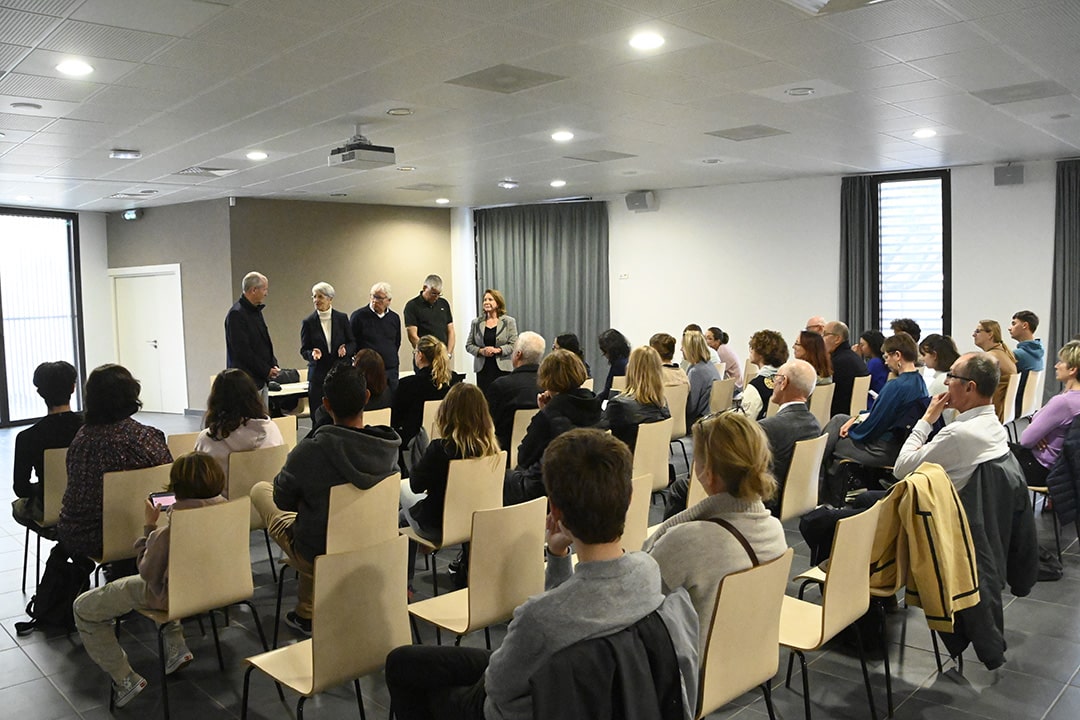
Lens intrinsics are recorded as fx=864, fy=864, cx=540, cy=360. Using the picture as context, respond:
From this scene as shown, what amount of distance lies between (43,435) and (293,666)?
95.1 inches

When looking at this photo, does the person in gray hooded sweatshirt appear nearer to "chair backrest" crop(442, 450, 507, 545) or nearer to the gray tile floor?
"chair backrest" crop(442, 450, 507, 545)

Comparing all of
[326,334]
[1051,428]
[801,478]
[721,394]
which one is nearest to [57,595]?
[801,478]

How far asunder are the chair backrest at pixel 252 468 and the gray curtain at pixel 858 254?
808 cm

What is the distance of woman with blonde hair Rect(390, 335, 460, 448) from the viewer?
18.9ft

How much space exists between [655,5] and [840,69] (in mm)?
Answer: 1759

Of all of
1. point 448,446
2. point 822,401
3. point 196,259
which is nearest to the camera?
point 448,446

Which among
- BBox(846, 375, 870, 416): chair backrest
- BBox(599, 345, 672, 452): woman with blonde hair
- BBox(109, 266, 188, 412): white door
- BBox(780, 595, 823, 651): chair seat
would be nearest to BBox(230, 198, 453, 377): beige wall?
BBox(109, 266, 188, 412): white door

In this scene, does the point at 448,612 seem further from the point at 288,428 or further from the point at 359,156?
the point at 359,156

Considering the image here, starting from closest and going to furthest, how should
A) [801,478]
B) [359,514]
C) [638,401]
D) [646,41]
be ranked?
[359,514]
[801,478]
[646,41]
[638,401]

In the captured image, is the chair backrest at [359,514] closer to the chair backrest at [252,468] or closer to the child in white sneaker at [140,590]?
the child in white sneaker at [140,590]

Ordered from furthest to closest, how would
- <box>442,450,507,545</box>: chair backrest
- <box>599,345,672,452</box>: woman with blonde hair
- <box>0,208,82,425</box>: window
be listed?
<box>0,208,82,425</box>: window, <box>599,345,672,452</box>: woman with blonde hair, <box>442,450,507,545</box>: chair backrest

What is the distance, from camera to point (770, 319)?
11281 millimetres

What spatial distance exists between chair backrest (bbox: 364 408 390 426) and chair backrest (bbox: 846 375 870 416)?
11.8 feet

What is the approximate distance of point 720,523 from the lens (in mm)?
2443
